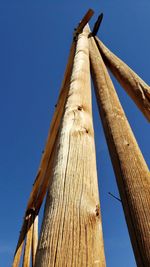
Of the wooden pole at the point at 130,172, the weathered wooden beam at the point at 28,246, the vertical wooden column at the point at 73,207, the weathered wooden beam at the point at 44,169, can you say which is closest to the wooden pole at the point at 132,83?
the wooden pole at the point at 130,172

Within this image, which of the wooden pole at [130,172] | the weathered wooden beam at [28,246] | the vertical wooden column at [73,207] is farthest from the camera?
the weathered wooden beam at [28,246]

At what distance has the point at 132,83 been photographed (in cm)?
189

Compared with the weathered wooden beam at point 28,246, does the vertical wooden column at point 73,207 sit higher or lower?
lower

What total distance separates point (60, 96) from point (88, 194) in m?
1.87

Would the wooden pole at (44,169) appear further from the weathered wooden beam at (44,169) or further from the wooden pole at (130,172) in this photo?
the wooden pole at (130,172)

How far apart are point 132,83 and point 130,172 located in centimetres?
96

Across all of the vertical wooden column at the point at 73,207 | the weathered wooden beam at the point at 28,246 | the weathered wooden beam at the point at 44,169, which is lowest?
the vertical wooden column at the point at 73,207

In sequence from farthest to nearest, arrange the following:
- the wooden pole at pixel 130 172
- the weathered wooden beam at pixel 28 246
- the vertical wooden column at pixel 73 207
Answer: the weathered wooden beam at pixel 28 246, the wooden pole at pixel 130 172, the vertical wooden column at pixel 73 207

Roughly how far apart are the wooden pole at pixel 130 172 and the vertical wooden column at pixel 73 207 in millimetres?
167

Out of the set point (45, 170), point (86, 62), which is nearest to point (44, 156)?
point (45, 170)

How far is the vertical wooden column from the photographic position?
2.29ft

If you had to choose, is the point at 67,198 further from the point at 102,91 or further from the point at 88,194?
the point at 102,91

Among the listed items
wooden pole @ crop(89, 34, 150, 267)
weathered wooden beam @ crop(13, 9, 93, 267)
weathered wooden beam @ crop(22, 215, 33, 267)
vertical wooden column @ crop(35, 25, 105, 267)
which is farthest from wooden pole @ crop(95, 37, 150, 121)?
weathered wooden beam @ crop(22, 215, 33, 267)

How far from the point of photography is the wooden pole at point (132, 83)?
1.75 metres
